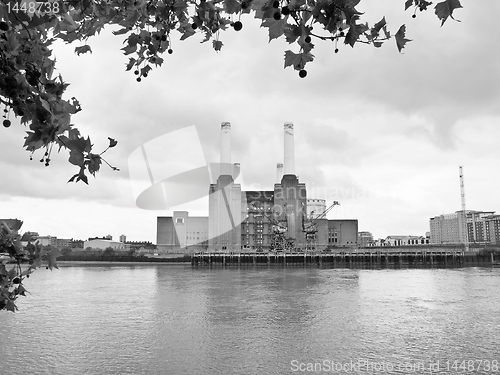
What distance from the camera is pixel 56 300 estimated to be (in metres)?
33.6

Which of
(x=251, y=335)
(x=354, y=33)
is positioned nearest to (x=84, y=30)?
(x=354, y=33)

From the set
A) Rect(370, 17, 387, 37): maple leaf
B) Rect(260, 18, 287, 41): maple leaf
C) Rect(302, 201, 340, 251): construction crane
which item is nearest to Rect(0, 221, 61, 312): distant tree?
Rect(260, 18, 287, 41): maple leaf

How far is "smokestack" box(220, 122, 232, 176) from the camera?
12638 cm

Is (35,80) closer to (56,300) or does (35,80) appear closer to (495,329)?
(495,329)

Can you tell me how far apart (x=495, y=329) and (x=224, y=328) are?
14.6 metres

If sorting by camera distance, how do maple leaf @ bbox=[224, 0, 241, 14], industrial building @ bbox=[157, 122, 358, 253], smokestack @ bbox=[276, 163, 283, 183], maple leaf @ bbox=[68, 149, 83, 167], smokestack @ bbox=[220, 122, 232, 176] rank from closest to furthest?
maple leaf @ bbox=[68, 149, 83, 167] < maple leaf @ bbox=[224, 0, 241, 14] < industrial building @ bbox=[157, 122, 358, 253] < smokestack @ bbox=[220, 122, 232, 176] < smokestack @ bbox=[276, 163, 283, 183]

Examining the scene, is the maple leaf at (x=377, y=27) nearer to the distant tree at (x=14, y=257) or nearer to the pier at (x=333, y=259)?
the distant tree at (x=14, y=257)

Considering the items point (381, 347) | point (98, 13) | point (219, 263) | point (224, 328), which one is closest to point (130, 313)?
point (224, 328)

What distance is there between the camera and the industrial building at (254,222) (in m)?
122

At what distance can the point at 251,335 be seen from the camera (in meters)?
19.9

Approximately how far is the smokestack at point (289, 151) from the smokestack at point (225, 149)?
18324 mm

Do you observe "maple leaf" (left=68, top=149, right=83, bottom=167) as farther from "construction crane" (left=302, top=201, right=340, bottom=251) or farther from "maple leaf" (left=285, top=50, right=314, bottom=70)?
"construction crane" (left=302, top=201, right=340, bottom=251)

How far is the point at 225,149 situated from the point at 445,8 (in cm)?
12616

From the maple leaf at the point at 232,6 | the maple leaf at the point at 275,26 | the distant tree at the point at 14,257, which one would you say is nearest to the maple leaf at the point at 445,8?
the maple leaf at the point at 275,26
